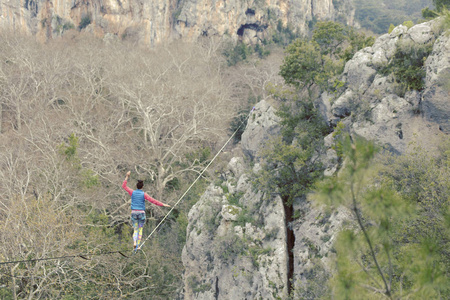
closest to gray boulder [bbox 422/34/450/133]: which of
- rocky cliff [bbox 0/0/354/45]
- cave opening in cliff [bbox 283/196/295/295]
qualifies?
cave opening in cliff [bbox 283/196/295/295]

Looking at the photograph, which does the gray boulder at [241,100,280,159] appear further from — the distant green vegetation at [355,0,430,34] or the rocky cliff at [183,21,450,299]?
the distant green vegetation at [355,0,430,34]

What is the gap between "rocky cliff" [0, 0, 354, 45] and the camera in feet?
185

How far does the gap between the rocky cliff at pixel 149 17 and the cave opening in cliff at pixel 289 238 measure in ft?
164

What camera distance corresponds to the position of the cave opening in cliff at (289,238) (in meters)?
11.7

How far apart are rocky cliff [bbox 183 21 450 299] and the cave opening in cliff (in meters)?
0.03

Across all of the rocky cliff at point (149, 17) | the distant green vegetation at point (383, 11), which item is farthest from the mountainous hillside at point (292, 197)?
the distant green vegetation at point (383, 11)

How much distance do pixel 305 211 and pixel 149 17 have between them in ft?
175

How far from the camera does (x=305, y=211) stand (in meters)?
12.5

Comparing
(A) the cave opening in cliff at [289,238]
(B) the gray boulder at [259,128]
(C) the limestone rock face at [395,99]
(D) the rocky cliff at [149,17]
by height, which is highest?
(C) the limestone rock face at [395,99]

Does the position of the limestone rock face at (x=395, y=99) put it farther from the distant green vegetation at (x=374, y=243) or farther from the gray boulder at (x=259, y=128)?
the distant green vegetation at (x=374, y=243)

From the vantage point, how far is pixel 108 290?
634 inches

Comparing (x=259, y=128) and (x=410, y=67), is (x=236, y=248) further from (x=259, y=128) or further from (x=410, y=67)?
(x=410, y=67)

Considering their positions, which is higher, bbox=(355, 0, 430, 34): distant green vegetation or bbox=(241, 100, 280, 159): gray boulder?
bbox=(241, 100, 280, 159): gray boulder

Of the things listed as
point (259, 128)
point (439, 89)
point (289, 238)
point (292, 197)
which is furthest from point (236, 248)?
point (439, 89)
